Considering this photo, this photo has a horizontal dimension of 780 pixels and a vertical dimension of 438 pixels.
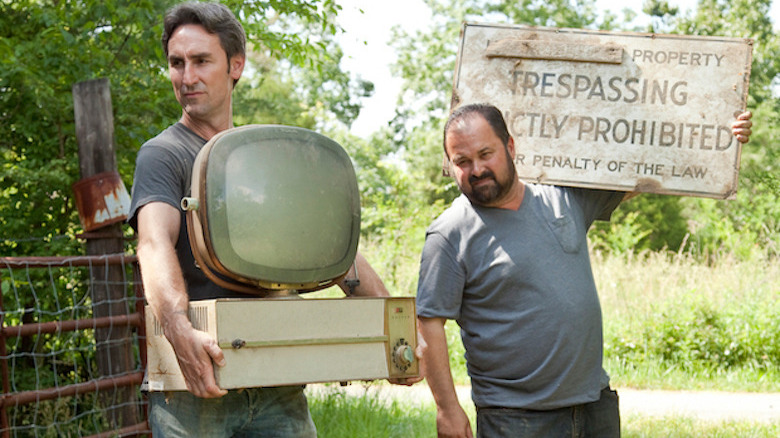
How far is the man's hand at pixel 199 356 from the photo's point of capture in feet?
5.85

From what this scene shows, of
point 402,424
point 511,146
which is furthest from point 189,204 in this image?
point 402,424

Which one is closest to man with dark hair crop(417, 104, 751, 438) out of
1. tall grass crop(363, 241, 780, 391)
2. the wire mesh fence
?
the wire mesh fence

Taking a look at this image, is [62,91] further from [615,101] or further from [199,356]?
[199,356]

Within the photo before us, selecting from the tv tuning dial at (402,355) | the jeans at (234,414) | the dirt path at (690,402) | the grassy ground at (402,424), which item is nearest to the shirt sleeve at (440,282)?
the jeans at (234,414)

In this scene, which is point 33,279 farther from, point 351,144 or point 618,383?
point 351,144

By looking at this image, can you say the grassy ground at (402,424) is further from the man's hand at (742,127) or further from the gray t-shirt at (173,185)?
the gray t-shirt at (173,185)

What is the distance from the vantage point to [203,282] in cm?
213

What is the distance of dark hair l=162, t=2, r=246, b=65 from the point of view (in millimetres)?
2160

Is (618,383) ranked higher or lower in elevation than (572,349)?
lower

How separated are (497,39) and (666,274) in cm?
778

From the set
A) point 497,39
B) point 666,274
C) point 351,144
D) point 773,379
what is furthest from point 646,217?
point 497,39

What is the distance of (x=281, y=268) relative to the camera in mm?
2061

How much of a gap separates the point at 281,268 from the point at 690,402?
19.3 ft

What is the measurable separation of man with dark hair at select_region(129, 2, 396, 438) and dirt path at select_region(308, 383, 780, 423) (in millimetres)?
4104
